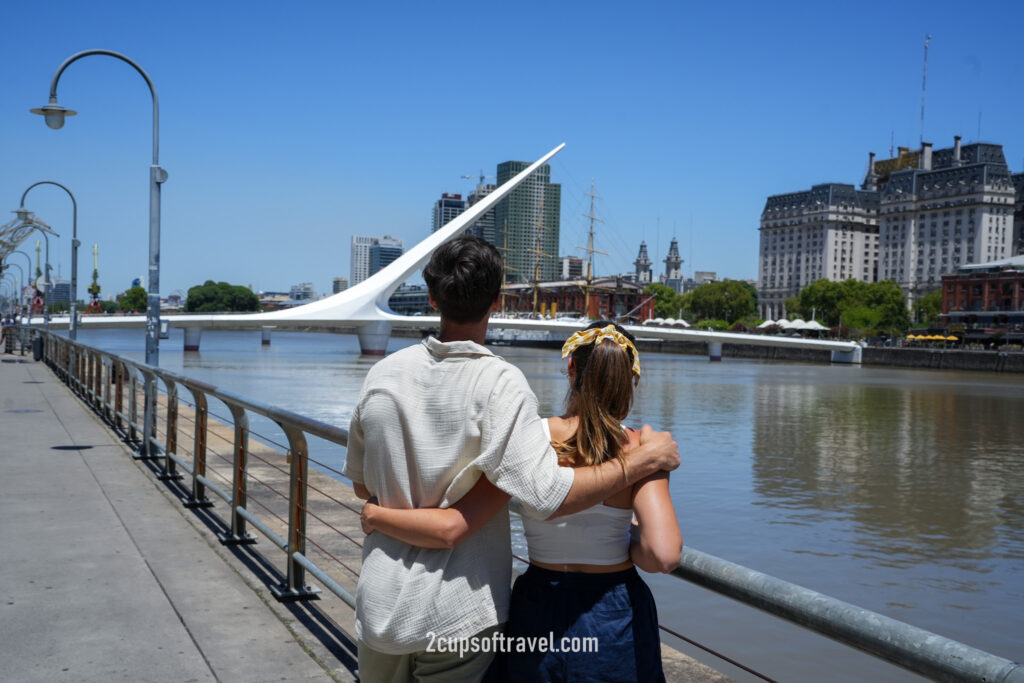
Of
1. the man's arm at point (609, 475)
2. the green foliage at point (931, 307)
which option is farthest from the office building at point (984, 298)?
the man's arm at point (609, 475)

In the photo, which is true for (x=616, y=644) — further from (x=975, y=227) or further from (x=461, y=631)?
(x=975, y=227)

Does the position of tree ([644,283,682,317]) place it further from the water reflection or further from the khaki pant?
the khaki pant

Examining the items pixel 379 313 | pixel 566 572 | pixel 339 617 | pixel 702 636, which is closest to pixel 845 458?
pixel 702 636

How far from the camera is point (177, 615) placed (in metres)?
3.22

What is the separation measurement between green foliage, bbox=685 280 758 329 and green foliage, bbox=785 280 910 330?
9.16m

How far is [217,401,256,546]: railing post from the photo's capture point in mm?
4062

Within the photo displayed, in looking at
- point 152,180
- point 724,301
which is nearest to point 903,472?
point 152,180

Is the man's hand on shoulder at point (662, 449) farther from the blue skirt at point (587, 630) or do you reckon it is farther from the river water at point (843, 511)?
the river water at point (843, 511)

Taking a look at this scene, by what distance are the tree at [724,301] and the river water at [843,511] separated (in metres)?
77.9

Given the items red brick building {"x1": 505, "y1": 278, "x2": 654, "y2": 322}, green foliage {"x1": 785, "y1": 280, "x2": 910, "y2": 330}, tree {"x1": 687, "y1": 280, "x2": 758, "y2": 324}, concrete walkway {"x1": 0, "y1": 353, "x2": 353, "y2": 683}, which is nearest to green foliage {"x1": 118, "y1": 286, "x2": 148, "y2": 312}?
red brick building {"x1": 505, "y1": 278, "x2": 654, "y2": 322}

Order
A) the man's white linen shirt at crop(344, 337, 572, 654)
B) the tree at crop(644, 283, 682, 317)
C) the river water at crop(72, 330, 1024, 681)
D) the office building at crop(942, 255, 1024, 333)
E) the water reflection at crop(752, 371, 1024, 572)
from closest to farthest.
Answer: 1. the man's white linen shirt at crop(344, 337, 572, 654)
2. the river water at crop(72, 330, 1024, 681)
3. the water reflection at crop(752, 371, 1024, 572)
4. the office building at crop(942, 255, 1024, 333)
5. the tree at crop(644, 283, 682, 317)

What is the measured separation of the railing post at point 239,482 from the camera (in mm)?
4062

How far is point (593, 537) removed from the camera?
1492 millimetres

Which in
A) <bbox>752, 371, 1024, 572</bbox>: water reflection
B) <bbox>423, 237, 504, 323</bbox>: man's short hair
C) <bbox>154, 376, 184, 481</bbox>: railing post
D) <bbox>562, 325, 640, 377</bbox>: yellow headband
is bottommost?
<bbox>752, 371, 1024, 572</bbox>: water reflection
